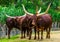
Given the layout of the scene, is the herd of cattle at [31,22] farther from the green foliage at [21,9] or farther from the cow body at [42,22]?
the green foliage at [21,9]

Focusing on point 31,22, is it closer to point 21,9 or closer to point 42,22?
point 42,22

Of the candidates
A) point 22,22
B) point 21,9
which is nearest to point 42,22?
point 22,22

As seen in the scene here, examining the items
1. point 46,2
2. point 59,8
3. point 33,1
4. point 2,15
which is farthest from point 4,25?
point 59,8

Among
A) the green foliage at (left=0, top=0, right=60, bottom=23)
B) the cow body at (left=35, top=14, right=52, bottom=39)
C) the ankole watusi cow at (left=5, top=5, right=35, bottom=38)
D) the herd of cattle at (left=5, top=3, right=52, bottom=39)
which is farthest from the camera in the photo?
the green foliage at (left=0, top=0, right=60, bottom=23)

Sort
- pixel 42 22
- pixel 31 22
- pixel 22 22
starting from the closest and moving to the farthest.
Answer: pixel 42 22, pixel 31 22, pixel 22 22

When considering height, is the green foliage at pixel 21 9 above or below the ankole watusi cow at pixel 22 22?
above

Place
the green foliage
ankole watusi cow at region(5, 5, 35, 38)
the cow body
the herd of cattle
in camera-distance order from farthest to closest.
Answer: the green foliage < ankole watusi cow at region(5, 5, 35, 38) < the cow body < the herd of cattle

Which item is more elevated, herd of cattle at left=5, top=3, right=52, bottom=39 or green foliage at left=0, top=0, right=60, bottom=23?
green foliage at left=0, top=0, right=60, bottom=23

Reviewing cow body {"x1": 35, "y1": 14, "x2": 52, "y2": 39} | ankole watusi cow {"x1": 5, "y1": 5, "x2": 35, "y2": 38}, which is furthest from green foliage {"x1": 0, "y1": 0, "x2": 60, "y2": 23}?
cow body {"x1": 35, "y1": 14, "x2": 52, "y2": 39}

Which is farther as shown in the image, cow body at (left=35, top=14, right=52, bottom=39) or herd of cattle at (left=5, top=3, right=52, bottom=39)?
cow body at (left=35, top=14, right=52, bottom=39)

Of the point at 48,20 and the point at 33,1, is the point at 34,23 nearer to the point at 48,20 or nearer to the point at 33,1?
the point at 48,20

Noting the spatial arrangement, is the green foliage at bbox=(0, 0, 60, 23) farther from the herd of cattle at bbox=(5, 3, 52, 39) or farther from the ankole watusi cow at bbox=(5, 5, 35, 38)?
the herd of cattle at bbox=(5, 3, 52, 39)

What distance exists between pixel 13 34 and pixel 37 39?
4.41m

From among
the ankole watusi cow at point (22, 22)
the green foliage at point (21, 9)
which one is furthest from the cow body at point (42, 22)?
the green foliage at point (21, 9)
